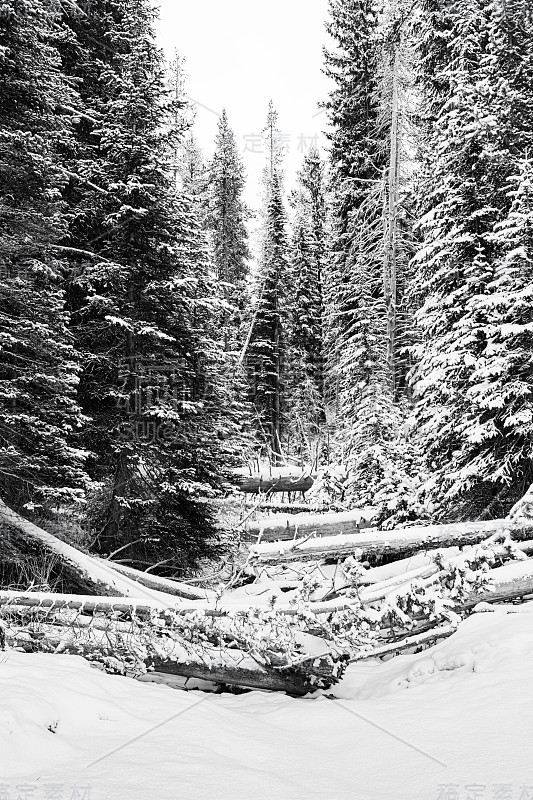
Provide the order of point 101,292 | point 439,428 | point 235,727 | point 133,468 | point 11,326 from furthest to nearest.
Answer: point 101,292 → point 133,468 → point 439,428 → point 11,326 → point 235,727

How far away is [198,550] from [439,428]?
5515 millimetres

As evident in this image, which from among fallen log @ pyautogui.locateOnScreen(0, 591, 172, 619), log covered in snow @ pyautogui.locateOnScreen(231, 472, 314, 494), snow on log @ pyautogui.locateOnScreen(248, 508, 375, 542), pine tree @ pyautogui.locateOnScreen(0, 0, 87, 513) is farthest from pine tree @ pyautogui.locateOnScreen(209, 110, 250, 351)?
fallen log @ pyautogui.locateOnScreen(0, 591, 172, 619)

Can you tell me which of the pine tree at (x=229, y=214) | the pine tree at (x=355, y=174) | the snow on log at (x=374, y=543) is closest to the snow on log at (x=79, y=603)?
the snow on log at (x=374, y=543)

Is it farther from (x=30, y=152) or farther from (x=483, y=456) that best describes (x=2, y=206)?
(x=483, y=456)

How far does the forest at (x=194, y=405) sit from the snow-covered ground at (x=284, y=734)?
17.1 inches

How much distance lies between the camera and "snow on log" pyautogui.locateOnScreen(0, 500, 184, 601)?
25.1 feet

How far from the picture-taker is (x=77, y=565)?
7.96 metres

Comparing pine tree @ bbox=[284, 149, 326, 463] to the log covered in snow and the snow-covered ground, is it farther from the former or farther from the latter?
the snow-covered ground

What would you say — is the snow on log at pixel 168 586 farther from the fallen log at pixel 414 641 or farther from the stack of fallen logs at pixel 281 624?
the fallen log at pixel 414 641

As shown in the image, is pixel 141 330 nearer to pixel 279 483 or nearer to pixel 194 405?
pixel 194 405

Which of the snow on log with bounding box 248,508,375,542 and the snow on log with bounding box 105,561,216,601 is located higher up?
the snow on log with bounding box 248,508,375,542

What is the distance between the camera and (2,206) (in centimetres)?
945


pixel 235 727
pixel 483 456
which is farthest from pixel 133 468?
pixel 235 727

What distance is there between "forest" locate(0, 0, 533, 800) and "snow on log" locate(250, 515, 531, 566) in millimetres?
35
